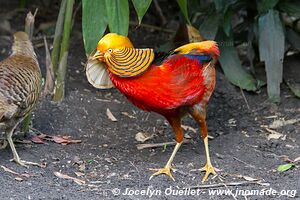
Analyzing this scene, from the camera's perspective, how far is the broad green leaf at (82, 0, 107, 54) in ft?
17.0

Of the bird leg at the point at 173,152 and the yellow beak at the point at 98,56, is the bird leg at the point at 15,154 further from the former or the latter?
the bird leg at the point at 173,152

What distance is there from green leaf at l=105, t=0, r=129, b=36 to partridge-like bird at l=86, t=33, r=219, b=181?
1.54 feet

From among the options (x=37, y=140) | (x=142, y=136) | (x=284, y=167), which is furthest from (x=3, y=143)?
(x=284, y=167)

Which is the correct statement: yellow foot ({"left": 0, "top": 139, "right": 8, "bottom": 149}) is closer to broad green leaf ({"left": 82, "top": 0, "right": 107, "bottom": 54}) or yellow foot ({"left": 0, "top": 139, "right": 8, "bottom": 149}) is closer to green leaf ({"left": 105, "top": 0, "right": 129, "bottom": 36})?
broad green leaf ({"left": 82, "top": 0, "right": 107, "bottom": 54})

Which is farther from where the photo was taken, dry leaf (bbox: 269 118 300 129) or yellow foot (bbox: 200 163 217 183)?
dry leaf (bbox: 269 118 300 129)

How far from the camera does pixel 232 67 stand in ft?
20.3

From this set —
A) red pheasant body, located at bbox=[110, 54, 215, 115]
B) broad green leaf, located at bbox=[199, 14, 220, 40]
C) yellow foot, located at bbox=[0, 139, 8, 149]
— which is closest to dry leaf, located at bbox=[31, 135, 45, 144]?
yellow foot, located at bbox=[0, 139, 8, 149]

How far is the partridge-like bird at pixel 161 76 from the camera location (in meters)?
4.46

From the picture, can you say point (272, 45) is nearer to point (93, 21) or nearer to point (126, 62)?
point (93, 21)

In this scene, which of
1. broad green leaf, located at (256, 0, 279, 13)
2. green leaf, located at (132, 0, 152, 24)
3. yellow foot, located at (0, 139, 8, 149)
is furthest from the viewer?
broad green leaf, located at (256, 0, 279, 13)

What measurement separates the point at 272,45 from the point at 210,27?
556 mm

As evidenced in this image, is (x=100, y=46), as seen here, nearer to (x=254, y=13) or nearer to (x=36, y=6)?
(x=254, y=13)

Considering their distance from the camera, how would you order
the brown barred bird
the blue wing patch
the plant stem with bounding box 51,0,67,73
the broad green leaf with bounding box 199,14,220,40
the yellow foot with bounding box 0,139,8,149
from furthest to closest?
the broad green leaf with bounding box 199,14,220,40
the plant stem with bounding box 51,0,67,73
the yellow foot with bounding box 0,139,8,149
the blue wing patch
the brown barred bird

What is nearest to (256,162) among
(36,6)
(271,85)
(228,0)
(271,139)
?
(271,139)
